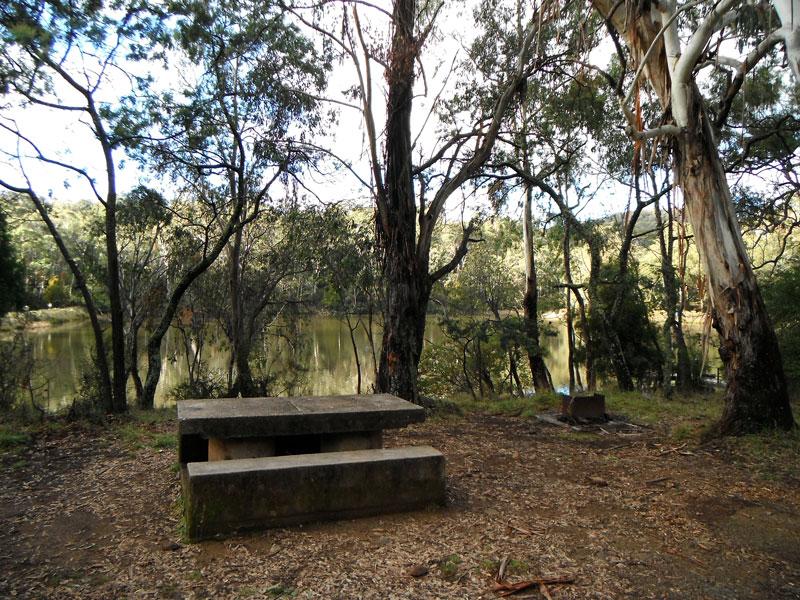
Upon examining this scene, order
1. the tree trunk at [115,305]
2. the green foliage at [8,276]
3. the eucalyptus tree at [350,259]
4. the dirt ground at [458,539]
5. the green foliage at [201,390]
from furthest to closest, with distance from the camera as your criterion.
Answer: the green foliage at [8,276] → the eucalyptus tree at [350,259] → the green foliage at [201,390] → the tree trunk at [115,305] → the dirt ground at [458,539]

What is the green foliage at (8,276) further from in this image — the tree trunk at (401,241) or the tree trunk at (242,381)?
the tree trunk at (401,241)

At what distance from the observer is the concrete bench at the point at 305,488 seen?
339cm

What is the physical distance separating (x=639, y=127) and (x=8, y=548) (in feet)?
19.3

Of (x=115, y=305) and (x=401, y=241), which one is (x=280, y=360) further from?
(x=401, y=241)

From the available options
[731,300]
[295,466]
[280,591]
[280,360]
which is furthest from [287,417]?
[280,360]

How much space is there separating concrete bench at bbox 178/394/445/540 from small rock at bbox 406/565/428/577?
0.74 metres

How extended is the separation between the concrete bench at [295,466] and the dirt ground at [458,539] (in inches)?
4.6

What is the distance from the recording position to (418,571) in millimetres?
3008

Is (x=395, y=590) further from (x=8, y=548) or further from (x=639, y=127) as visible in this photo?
(x=639, y=127)

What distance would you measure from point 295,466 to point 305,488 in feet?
0.52

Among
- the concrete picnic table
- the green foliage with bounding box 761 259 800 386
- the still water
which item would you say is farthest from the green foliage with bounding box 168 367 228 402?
the green foliage with bounding box 761 259 800 386

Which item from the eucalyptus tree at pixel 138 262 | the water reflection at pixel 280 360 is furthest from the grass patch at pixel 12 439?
the water reflection at pixel 280 360

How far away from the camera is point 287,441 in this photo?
454 centimetres

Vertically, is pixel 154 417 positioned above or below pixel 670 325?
below
